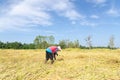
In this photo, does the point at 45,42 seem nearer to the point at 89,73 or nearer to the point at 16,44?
the point at 16,44

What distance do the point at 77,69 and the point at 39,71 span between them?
87.3 inches

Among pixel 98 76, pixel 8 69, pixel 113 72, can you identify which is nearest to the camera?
pixel 98 76

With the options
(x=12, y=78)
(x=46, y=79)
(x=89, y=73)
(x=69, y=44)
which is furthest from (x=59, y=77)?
(x=69, y=44)

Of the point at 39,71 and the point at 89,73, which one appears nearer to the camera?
the point at 89,73

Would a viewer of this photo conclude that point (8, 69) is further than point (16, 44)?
No

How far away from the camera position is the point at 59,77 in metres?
12.9

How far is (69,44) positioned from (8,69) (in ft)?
186

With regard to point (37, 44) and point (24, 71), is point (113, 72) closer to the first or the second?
point (24, 71)

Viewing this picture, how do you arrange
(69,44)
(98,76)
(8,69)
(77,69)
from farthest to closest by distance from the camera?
(69,44) → (8,69) → (77,69) → (98,76)

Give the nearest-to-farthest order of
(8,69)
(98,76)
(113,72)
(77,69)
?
(98,76) → (113,72) → (77,69) → (8,69)

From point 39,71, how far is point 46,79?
2.09 meters

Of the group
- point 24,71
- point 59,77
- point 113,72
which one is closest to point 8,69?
point 24,71

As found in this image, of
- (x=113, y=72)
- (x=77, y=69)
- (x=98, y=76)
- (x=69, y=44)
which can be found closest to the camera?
(x=98, y=76)

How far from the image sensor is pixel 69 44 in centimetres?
7256
